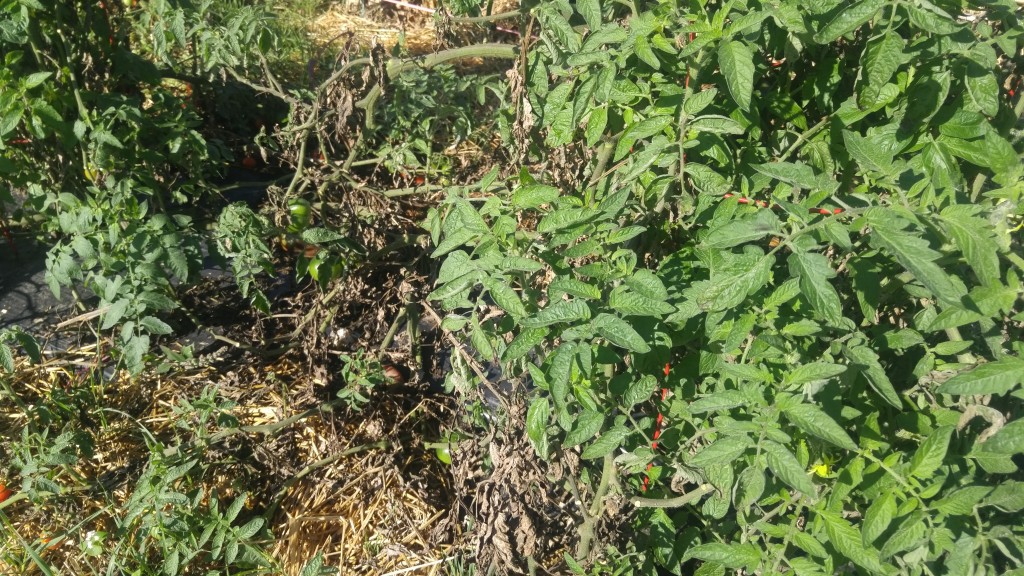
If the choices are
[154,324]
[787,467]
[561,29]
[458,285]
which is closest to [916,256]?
[787,467]

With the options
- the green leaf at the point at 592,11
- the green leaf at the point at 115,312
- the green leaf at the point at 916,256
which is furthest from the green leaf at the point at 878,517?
the green leaf at the point at 115,312

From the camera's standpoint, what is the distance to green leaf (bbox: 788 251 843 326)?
1129mm

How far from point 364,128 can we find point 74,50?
1.06 meters

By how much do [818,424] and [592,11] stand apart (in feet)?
2.86

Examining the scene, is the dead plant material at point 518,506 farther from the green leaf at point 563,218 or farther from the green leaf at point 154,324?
the green leaf at point 154,324

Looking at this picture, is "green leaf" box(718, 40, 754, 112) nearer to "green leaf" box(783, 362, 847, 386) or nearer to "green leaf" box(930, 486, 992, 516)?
"green leaf" box(783, 362, 847, 386)

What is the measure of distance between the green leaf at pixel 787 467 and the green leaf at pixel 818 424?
1.9 inches

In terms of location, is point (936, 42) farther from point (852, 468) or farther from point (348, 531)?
point (348, 531)

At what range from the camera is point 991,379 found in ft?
3.78

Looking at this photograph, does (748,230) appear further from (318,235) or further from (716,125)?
(318,235)

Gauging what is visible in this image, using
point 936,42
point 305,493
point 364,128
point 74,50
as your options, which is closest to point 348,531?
point 305,493

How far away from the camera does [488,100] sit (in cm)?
312

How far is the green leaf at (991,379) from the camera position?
114 centimetres

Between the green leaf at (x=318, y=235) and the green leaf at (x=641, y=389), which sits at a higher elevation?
the green leaf at (x=641, y=389)
